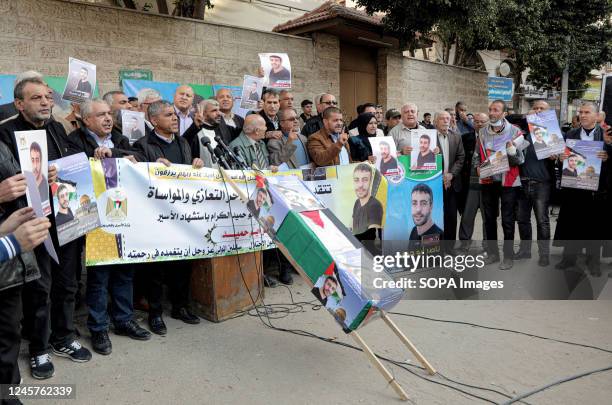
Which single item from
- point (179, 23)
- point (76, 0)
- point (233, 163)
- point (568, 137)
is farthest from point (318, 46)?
point (233, 163)

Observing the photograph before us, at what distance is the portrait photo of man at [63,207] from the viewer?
388cm

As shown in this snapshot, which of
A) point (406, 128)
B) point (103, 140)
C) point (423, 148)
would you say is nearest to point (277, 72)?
point (406, 128)

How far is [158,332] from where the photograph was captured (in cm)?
463

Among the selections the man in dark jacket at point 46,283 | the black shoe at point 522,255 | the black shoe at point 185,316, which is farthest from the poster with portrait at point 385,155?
the man in dark jacket at point 46,283

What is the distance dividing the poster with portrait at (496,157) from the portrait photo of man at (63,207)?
5191 mm

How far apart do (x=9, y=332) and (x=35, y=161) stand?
Result: 1.13m

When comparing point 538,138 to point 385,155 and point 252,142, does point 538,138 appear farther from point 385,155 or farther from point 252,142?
point 252,142

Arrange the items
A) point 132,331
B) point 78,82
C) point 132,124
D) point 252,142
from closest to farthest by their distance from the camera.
Answer: point 132,331 → point 78,82 → point 132,124 → point 252,142

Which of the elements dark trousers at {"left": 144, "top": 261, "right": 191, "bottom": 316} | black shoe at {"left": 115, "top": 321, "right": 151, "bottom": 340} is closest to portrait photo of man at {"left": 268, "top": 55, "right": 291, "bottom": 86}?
dark trousers at {"left": 144, "top": 261, "right": 191, "bottom": 316}

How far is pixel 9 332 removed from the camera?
9.75 feet

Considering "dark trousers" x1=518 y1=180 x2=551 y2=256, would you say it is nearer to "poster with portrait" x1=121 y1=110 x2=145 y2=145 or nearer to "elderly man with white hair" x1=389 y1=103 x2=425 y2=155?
"elderly man with white hair" x1=389 y1=103 x2=425 y2=155

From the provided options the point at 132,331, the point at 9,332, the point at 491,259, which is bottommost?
the point at 491,259

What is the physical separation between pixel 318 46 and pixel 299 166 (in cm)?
693

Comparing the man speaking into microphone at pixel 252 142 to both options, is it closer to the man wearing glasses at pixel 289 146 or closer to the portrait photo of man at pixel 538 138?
the man wearing glasses at pixel 289 146
